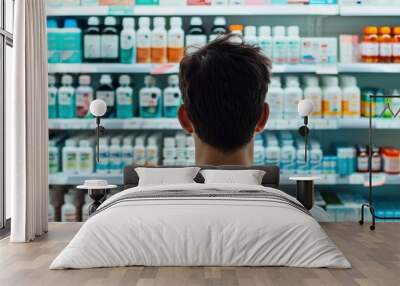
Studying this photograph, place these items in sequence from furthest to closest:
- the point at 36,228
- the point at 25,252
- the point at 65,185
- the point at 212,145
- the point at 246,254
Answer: the point at 65,185 < the point at 36,228 < the point at 212,145 < the point at 25,252 < the point at 246,254

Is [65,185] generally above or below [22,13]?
below

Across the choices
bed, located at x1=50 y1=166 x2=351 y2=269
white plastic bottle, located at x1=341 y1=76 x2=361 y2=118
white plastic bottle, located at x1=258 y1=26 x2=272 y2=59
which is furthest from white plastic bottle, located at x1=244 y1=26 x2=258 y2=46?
bed, located at x1=50 y1=166 x2=351 y2=269

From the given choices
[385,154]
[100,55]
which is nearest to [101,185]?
[100,55]

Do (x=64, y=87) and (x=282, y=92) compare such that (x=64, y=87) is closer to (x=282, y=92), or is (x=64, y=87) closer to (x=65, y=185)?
(x=65, y=185)

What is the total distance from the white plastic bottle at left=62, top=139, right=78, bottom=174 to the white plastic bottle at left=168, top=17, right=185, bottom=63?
1031 millimetres

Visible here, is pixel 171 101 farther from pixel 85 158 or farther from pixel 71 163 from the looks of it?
pixel 71 163

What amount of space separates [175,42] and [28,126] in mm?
1466

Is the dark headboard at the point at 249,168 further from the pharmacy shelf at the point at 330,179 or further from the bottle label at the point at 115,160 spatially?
the bottle label at the point at 115,160

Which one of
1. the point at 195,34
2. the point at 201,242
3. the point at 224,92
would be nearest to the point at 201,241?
the point at 201,242

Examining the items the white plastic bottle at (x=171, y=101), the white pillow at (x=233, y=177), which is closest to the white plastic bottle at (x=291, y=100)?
the white plastic bottle at (x=171, y=101)

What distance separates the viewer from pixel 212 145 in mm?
4469

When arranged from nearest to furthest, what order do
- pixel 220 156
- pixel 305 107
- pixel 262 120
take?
pixel 262 120 → pixel 220 156 → pixel 305 107

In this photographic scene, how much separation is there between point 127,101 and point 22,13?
4.02 ft

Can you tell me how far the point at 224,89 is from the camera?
416cm
